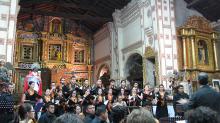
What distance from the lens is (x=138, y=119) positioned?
2092 mm

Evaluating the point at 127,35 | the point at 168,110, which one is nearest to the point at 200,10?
the point at 127,35

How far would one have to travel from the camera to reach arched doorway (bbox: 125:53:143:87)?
16219 millimetres

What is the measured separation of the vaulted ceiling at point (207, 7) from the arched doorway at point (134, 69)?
14.7 ft

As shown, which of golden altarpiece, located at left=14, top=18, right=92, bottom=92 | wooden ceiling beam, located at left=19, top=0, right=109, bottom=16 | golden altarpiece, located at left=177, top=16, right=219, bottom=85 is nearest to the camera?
golden altarpiece, located at left=177, top=16, right=219, bottom=85

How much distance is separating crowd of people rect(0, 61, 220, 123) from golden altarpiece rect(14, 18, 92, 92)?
10.2 meters

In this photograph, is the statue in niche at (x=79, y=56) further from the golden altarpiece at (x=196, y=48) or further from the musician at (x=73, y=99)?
the musician at (x=73, y=99)

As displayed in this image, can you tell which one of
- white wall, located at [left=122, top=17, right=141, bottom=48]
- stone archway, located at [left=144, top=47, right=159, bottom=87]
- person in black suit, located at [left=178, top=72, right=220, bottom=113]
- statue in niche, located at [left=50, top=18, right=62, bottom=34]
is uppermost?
statue in niche, located at [left=50, top=18, right=62, bottom=34]

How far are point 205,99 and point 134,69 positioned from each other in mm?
12571

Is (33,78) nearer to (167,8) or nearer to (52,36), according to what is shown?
(167,8)

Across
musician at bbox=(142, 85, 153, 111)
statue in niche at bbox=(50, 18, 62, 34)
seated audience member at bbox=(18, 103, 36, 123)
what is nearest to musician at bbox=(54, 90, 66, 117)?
musician at bbox=(142, 85, 153, 111)

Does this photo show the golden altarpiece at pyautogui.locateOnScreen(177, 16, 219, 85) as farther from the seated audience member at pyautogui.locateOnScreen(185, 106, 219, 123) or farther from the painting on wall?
the seated audience member at pyautogui.locateOnScreen(185, 106, 219, 123)

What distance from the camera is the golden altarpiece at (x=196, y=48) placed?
13984 mm

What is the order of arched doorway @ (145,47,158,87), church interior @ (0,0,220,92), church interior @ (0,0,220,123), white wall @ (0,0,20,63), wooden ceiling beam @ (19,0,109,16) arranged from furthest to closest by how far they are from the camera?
wooden ceiling beam @ (19,0,109,16)
arched doorway @ (145,47,158,87)
church interior @ (0,0,220,92)
white wall @ (0,0,20,63)
church interior @ (0,0,220,123)

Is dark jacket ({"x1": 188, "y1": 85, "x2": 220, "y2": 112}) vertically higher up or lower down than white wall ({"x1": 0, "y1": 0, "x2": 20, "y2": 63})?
lower down
